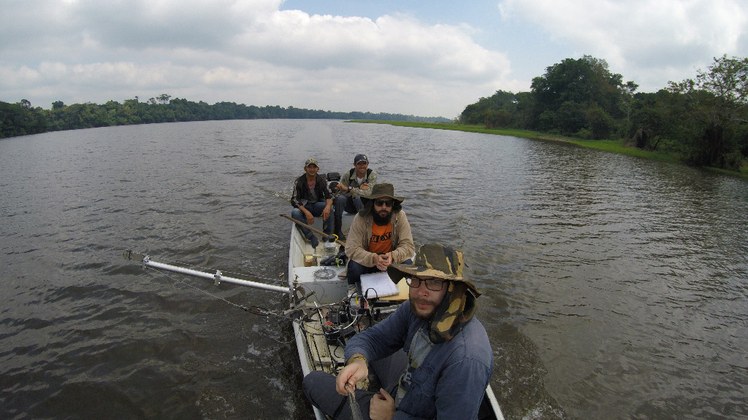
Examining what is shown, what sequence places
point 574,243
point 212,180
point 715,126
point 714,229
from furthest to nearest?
point 715,126, point 212,180, point 714,229, point 574,243

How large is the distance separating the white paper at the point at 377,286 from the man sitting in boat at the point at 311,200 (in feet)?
14.6

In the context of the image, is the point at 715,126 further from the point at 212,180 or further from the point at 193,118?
the point at 193,118

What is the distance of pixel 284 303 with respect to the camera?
28.5ft

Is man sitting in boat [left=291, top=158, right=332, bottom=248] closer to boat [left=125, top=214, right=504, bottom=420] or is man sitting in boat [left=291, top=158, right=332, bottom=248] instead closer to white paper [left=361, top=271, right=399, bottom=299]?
boat [left=125, top=214, right=504, bottom=420]

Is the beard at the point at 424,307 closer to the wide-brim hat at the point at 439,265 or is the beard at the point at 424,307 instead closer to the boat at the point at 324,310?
the wide-brim hat at the point at 439,265

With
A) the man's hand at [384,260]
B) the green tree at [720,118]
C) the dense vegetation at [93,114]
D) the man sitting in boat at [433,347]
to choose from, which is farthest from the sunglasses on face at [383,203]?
the dense vegetation at [93,114]

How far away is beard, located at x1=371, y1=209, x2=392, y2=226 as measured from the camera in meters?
6.29

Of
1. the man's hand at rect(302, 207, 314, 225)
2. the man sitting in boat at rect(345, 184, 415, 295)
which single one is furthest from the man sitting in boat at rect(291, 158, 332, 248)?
the man sitting in boat at rect(345, 184, 415, 295)

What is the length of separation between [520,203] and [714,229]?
7.60 metres

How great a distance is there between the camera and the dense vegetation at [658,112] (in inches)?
1303

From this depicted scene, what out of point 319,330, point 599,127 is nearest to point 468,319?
point 319,330

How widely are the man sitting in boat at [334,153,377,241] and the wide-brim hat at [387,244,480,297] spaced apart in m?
7.60

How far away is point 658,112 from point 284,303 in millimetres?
48288

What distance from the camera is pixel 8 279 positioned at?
9.89 meters
